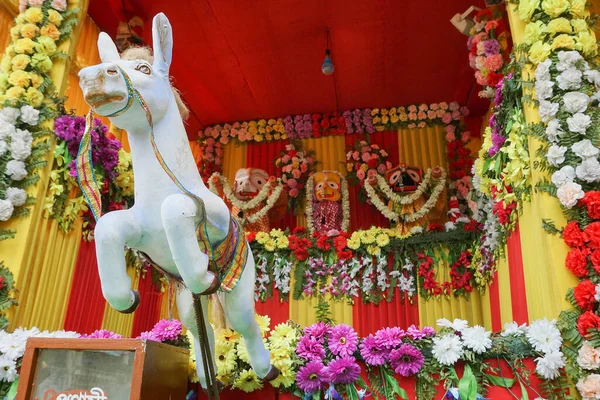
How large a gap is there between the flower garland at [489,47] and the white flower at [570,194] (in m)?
1.19

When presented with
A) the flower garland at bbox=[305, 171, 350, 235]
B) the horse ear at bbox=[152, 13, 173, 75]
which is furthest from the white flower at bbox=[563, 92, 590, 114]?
the flower garland at bbox=[305, 171, 350, 235]

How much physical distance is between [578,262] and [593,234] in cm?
17

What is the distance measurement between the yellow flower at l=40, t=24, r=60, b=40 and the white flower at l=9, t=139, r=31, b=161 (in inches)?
36.9

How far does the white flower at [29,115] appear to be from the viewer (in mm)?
3533

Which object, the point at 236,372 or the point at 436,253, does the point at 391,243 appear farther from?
the point at 236,372

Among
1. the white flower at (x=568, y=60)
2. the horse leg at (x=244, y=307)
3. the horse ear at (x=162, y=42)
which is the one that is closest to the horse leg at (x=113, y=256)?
the horse leg at (x=244, y=307)

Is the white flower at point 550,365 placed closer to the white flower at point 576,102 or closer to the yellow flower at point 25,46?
the white flower at point 576,102

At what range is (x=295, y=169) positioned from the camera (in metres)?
6.84

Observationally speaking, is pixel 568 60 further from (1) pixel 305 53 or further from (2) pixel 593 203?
(1) pixel 305 53

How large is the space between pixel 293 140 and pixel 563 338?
5.08 m

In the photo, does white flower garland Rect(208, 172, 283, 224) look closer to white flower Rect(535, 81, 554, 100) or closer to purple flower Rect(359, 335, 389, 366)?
purple flower Rect(359, 335, 389, 366)

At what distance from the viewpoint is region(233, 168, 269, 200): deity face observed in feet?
20.4

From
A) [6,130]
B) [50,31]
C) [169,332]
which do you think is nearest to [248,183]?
[50,31]

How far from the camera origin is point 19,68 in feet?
12.2
